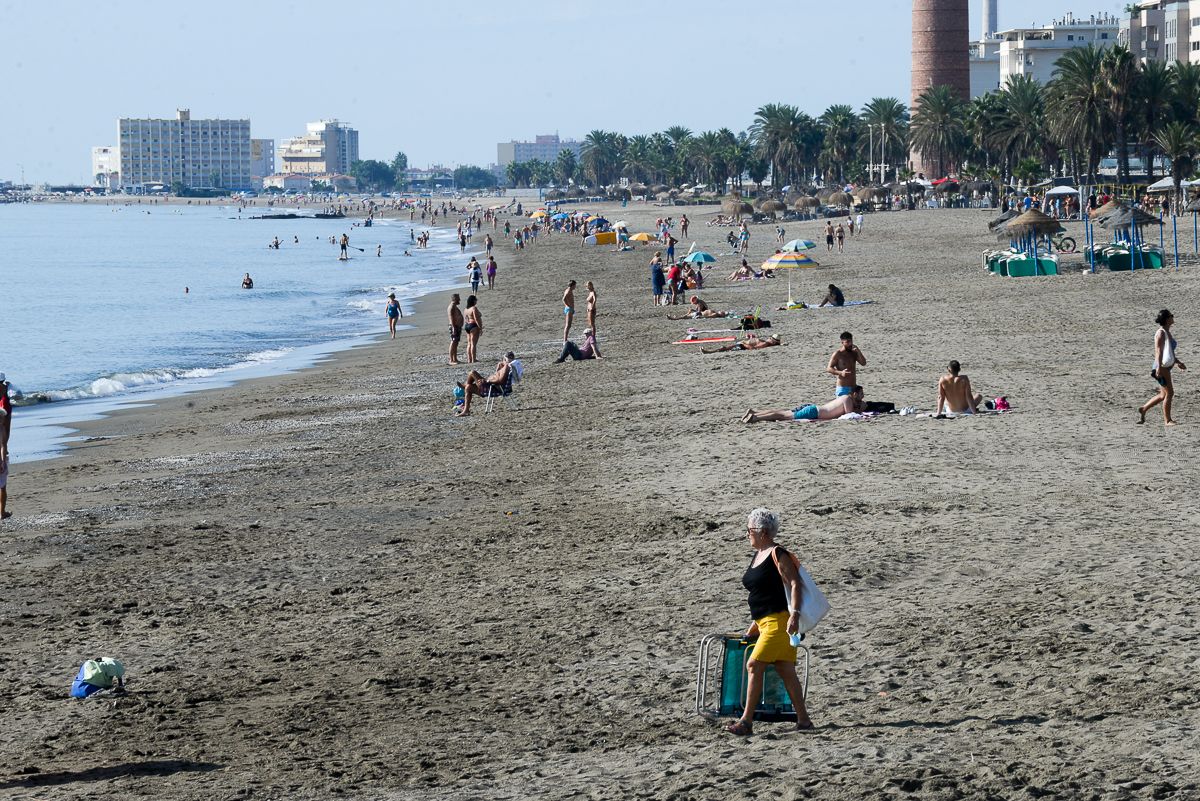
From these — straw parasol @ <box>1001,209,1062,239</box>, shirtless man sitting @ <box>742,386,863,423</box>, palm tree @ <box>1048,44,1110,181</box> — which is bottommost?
shirtless man sitting @ <box>742,386,863,423</box>

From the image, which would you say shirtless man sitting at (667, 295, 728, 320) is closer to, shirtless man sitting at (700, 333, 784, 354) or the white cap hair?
shirtless man sitting at (700, 333, 784, 354)

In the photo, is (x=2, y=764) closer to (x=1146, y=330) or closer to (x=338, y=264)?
(x=1146, y=330)

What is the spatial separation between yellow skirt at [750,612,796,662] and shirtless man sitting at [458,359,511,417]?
14280 millimetres

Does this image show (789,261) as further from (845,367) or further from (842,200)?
(842,200)

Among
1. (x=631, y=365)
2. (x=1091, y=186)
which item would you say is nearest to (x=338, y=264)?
(x=1091, y=186)

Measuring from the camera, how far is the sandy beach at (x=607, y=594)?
793 centimetres

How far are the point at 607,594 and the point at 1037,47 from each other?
452 ft

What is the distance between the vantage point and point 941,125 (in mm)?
99562

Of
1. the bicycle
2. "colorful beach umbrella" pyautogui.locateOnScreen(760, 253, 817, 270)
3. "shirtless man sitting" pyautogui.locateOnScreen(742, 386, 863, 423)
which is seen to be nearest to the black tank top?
"shirtless man sitting" pyautogui.locateOnScreen(742, 386, 863, 423)

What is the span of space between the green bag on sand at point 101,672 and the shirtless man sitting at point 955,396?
11.0 meters

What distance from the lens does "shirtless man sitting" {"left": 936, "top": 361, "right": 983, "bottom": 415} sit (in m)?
17.7

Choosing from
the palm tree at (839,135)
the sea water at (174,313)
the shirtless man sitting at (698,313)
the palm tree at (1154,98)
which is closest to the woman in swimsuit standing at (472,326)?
the sea water at (174,313)

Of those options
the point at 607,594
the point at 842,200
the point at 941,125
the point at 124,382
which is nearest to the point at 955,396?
the point at 607,594

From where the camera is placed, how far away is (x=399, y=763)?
26.8ft
